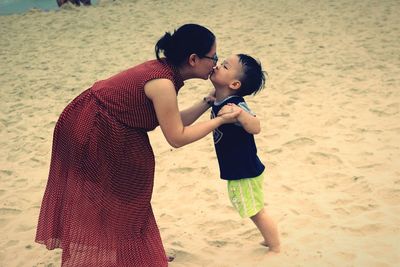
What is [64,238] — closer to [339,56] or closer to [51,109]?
[51,109]

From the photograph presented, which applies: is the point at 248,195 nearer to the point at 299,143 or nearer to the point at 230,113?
the point at 230,113

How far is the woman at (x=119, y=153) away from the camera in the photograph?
202cm

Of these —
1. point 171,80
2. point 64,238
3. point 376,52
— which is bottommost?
point 376,52

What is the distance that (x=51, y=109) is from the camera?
19.8ft

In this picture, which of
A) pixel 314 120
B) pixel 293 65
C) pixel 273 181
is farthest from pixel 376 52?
pixel 273 181

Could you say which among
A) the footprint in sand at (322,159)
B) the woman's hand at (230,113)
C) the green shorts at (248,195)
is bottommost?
the footprint in sand at (322,159)

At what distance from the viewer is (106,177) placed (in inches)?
86.0

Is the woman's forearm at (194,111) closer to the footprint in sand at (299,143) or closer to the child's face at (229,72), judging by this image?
the child's face at (229,72)

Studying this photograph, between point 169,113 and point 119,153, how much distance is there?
0.35m

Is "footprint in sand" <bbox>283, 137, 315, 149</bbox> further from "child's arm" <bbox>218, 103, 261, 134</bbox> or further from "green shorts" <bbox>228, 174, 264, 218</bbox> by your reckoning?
"child's arm" <bbox>218, 103, 261, 134</bbox>

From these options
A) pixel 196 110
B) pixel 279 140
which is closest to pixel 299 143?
pixel 279 140

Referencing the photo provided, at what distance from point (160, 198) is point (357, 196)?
1.60 meters

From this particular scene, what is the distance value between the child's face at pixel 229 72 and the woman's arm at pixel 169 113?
1.23ft

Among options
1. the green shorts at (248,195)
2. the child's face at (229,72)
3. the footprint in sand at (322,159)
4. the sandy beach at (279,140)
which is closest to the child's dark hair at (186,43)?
the child's face at (229,72)
